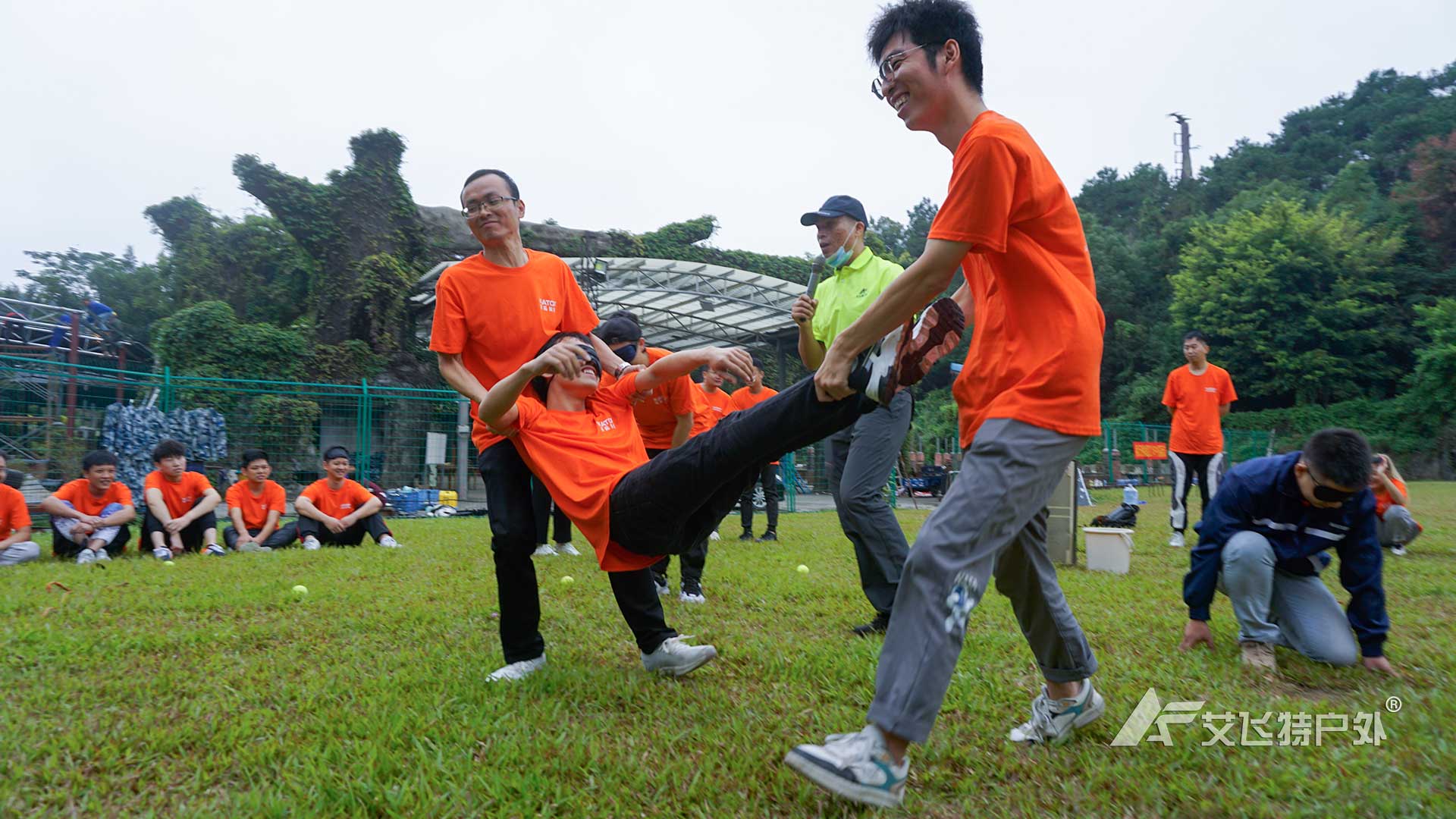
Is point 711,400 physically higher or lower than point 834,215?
lower

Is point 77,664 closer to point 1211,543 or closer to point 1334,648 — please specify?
point 1211,543

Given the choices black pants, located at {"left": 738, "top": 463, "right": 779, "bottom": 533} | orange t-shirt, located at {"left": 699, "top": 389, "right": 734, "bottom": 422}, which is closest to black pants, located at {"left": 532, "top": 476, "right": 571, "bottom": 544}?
orange t-shirt, located at {"left": 699, "top": 389, "right": 734, "bottom": 422}

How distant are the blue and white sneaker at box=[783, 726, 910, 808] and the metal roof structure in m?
17.3

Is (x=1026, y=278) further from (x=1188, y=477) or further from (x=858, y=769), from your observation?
(x=1188, y=477)

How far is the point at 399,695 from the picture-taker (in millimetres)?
3029

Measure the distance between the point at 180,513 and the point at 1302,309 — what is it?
115 ft

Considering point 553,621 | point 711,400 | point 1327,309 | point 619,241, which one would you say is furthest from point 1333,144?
point 553,621

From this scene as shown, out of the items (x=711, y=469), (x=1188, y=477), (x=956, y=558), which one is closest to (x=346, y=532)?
(x=711, y=469)

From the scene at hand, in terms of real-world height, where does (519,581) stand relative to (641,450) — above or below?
below

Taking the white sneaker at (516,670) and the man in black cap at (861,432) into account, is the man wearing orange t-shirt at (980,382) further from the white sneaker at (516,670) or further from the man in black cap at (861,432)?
the white sneaker at (516,670)

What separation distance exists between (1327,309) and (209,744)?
36.3 m

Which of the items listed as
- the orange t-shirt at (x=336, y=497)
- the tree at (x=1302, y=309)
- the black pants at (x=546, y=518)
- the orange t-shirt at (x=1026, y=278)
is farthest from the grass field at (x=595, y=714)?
the tree at (x=1302, y=309)

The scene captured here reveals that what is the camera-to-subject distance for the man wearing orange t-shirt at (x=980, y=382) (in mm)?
2088

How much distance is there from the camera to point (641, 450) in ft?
11.6
